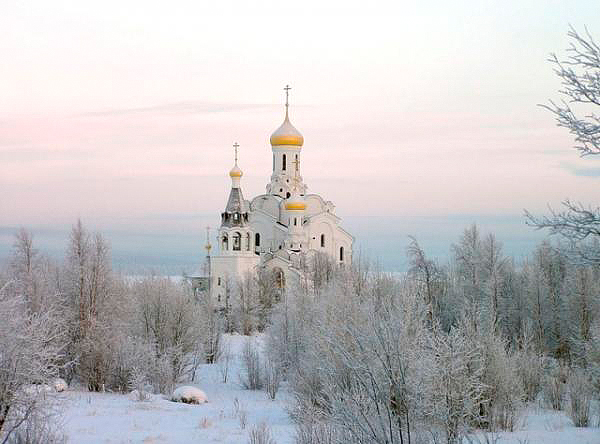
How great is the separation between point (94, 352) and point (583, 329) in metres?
16.7

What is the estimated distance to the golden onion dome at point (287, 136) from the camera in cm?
4941

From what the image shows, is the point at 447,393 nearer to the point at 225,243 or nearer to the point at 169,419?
the point at 169,419

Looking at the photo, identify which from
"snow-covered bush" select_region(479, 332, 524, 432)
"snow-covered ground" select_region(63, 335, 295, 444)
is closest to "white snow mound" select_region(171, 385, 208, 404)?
"snow-covered ground" select_region(63, 335, 295, 444)

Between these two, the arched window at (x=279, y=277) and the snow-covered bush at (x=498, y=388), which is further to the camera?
the arched window at (x=279, y=277)

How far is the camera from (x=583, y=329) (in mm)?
27297

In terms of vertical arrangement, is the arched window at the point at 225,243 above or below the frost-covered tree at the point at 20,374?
above

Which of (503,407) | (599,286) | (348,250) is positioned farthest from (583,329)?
(348,250)

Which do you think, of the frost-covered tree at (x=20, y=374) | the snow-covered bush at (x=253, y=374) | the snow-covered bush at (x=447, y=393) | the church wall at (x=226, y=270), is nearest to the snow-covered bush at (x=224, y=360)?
the snow-covered bush at (x=253, y=374)

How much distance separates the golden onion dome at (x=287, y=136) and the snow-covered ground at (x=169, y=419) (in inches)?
1101

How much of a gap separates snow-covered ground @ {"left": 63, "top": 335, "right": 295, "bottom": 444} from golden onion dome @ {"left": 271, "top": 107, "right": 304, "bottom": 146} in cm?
2796

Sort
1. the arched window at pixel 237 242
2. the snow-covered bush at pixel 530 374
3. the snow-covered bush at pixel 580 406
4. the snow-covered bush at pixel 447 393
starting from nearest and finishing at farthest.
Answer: the snow-covered bush at pixel 447 393 < the snow-covered bush at pixel 580 406 < the snow-covered bush at pixel 530 374 < the arched window at pixel 237 242

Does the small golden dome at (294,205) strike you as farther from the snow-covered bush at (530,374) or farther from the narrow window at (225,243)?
the snow-covered bush at (530,374)

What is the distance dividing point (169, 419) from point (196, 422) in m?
0.66

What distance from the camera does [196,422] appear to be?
53.2 ft
